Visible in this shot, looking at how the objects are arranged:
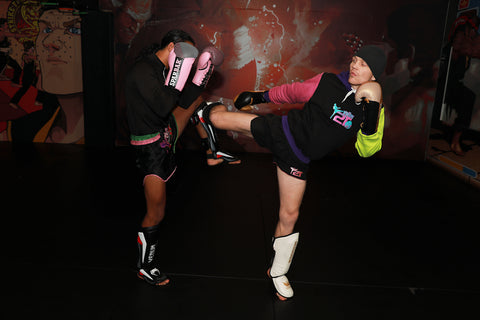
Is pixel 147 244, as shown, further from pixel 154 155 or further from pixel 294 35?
pixel 294 35

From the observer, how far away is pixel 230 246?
245 centimetres

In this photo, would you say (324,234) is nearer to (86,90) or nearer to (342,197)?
(342,197)

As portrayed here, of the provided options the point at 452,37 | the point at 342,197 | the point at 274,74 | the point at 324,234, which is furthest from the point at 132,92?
the point at 452,37

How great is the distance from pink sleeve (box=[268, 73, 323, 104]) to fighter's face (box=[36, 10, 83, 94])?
13.9 feet

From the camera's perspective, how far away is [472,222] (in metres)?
3.10

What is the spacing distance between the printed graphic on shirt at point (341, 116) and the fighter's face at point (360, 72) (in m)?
0.14

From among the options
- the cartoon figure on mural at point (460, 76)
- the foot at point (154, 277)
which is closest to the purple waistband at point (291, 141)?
the foot at point (154, 277)

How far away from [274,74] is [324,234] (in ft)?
9.67

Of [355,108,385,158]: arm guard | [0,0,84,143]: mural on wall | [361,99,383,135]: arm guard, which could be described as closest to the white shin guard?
[355,108,385,158]: arm guard

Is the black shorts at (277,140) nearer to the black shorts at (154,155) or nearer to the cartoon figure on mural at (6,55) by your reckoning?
the black shorts at (154,155)

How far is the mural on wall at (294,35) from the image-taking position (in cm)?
479

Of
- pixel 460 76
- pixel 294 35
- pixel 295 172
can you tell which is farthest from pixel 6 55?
pixel 460 76

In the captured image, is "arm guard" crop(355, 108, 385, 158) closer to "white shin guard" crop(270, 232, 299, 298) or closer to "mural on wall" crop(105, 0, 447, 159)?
"white shin guard" crop(270, 232, 299, 298)

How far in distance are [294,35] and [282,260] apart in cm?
384
